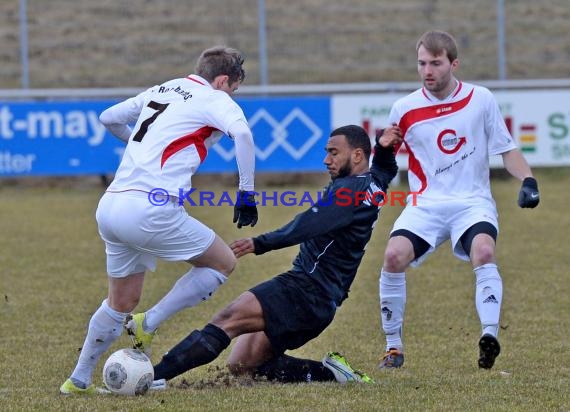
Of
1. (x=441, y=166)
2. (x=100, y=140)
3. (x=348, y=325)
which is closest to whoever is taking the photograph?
(x=441, y=166)

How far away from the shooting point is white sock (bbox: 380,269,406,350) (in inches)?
270

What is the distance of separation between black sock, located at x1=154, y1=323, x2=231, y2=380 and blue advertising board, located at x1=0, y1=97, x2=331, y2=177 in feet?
33.7

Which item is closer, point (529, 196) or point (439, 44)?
point (529, 196)

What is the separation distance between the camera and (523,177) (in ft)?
21.8

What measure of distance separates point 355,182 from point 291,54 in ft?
46.0

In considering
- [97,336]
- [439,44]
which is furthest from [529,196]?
[97,336]

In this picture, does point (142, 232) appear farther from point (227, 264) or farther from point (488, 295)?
point (488, 295)

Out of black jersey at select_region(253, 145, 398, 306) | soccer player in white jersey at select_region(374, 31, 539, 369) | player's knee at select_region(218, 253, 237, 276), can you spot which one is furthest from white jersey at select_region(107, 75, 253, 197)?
soccer player in white jersey at select_region(374, 31, 539, 369)

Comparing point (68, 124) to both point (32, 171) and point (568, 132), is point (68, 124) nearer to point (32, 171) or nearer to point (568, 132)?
point (32, 171)

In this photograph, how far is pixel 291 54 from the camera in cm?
1984

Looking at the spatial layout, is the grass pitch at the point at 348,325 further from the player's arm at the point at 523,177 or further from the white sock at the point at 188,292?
the player's arm at the point at 523,177

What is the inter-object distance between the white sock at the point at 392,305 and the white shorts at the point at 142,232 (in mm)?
1456

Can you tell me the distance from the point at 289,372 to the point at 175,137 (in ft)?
4.97

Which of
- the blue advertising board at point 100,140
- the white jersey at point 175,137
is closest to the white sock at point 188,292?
the white jersey at point 175,137
